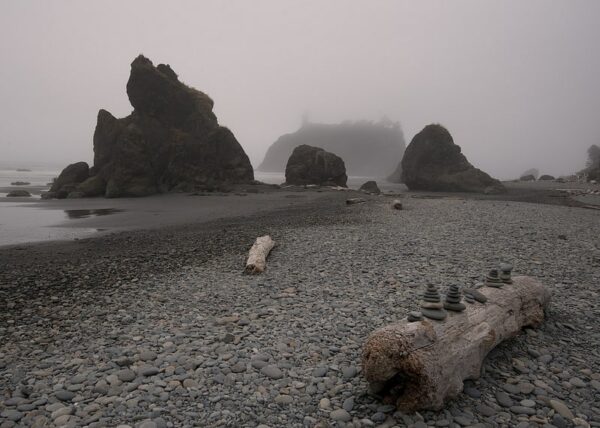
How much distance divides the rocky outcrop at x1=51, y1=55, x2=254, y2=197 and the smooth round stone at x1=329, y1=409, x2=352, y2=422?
45.4 metres

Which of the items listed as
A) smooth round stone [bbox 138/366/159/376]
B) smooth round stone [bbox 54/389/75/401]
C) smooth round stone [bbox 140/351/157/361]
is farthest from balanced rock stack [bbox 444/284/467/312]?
smooth round stone [bbox 54/389/75/401]

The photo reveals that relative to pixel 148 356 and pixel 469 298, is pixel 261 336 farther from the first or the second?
pixel 469 298

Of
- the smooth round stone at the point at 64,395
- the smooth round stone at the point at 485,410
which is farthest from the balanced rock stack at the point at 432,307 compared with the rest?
the smooth round stone at the point at 64,395

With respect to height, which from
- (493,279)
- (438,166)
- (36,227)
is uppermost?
(438,166)

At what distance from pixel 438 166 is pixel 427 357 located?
58756mm

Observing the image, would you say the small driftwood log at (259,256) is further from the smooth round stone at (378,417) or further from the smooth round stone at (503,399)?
the smooth round stone at (503,399)

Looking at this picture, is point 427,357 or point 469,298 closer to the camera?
point 427,357

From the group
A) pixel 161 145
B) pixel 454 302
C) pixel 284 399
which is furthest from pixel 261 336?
pixel 161 145

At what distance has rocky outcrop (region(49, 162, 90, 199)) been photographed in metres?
42.8

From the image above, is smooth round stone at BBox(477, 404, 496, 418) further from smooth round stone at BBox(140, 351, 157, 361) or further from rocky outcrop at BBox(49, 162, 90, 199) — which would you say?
rocky outcrop at BBox(49, 162, 90, 199)

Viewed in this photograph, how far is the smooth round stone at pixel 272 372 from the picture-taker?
5.31m

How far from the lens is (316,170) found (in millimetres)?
54969

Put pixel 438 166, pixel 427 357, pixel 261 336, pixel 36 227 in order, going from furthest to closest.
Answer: pixel 438 166
pixel 36 227
pixel 261 336
pixel 427 357

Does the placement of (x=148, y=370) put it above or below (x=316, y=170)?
below
